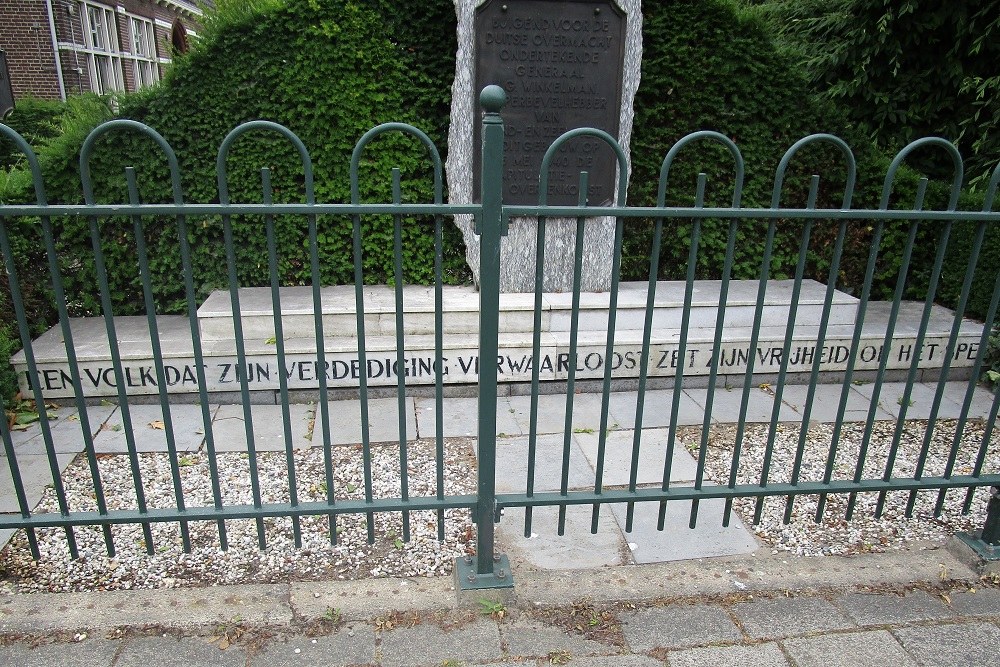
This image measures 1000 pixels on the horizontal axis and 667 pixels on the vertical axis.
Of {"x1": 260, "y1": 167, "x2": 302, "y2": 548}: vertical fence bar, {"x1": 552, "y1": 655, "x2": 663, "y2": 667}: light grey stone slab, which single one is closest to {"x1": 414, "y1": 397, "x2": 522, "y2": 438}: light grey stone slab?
{"x1": 260, "y1": 167, "x2": 302, "y2": 548}: vertical fence bar

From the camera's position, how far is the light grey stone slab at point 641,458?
342 centimetres

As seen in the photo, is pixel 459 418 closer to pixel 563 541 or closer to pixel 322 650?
pixel 563 541

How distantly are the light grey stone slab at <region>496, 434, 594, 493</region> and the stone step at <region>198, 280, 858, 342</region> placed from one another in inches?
43.0

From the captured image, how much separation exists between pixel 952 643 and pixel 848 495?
3.35 ft

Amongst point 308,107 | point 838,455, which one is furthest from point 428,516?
point 308,107

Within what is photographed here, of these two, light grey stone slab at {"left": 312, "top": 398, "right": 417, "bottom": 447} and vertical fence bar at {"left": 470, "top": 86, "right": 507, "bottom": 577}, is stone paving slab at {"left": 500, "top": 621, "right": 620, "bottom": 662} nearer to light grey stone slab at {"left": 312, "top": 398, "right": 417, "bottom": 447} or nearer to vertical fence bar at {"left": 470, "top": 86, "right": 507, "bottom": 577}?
vertical fence bar at {"left": 470, "top": 86, "right": 507, "bottom": 577}

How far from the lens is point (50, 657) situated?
2.20m

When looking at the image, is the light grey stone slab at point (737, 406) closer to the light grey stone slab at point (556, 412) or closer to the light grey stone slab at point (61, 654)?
the light grey stone slab at point (556, 412)

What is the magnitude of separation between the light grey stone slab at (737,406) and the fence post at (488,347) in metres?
2.08

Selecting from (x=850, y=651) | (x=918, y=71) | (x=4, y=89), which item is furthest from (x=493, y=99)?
(x=4, y=89)

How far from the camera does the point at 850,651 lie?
2287mm

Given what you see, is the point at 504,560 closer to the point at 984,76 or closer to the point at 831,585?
the point at 831,585

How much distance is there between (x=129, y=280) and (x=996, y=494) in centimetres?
547

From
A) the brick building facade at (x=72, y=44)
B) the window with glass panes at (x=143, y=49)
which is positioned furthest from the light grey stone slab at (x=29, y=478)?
the window with glass panes at (x=143, y=49)
